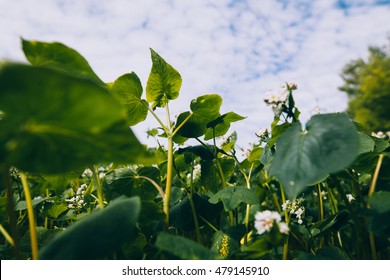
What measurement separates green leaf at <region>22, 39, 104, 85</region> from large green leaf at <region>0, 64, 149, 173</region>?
33cm

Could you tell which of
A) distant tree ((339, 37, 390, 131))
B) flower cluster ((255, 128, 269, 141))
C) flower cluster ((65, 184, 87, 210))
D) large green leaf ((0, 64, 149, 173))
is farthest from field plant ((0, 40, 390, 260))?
distant tree ((339, 37, 390, 131))

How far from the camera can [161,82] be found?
1439mm

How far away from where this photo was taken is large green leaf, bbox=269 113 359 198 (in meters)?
0.73

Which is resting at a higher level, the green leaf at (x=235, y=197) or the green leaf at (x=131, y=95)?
the green leaf at (x=131, y=95)

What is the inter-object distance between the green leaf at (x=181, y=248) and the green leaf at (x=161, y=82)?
2.74 ft

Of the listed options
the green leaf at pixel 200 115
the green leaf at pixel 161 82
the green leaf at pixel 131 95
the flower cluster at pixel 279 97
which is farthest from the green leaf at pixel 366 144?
the green leaf at pixel 131 95

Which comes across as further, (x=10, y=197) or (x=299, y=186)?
(x=10, y=197)

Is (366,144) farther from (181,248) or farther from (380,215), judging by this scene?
(181,248)

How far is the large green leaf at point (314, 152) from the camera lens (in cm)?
73

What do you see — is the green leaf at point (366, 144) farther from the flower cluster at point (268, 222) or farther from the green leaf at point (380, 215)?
the flower cluster at point (268, 222)
